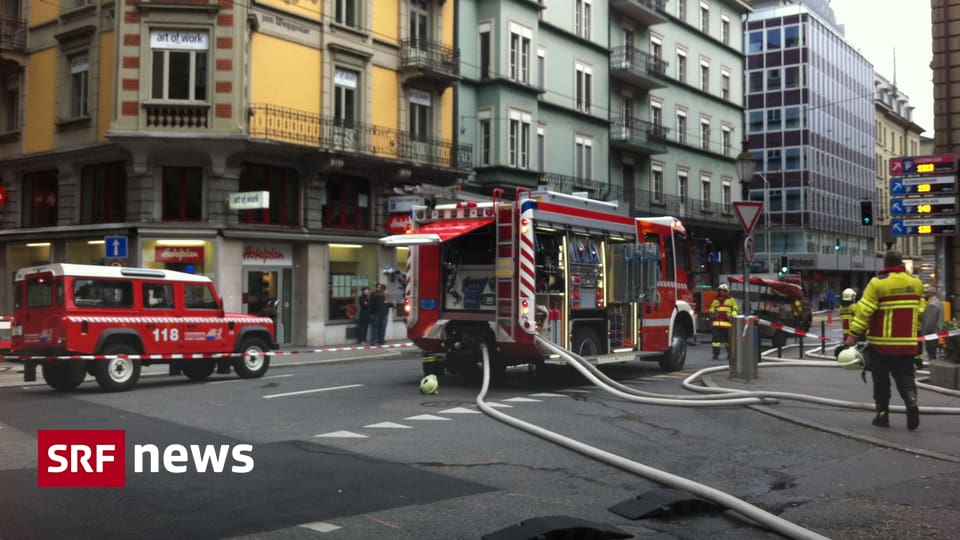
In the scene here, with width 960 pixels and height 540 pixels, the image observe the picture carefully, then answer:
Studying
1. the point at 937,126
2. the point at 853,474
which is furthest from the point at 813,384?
the point at 937,126

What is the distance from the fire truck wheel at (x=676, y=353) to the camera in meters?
16.4

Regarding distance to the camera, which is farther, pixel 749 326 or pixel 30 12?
pixel 30 12

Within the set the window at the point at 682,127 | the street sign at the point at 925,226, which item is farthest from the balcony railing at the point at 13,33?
the window at the point at 682,127

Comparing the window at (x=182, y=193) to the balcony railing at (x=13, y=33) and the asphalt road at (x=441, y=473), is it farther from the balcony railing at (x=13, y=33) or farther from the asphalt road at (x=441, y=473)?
the asphalt road at (x=441, y=473)

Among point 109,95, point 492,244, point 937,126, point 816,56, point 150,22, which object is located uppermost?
point 816,56

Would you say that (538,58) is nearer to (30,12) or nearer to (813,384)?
(30,12)

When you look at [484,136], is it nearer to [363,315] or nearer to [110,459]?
[363,315]

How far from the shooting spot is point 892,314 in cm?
929

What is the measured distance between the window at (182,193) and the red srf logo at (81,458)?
1441 cm

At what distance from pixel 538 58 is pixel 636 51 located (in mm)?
6734

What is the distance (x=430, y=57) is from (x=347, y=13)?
3150 mm

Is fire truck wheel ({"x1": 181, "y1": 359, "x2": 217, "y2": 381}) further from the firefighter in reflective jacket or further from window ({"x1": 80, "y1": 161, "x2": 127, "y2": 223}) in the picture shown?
the firefighter in reflective jacket

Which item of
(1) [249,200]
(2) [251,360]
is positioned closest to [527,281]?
(2) [251,360]

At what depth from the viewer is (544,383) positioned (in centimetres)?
1428
